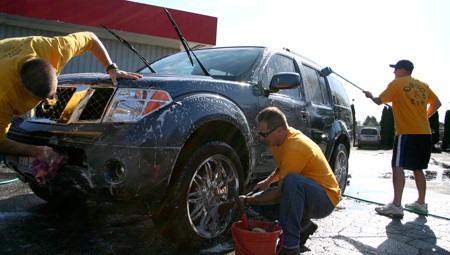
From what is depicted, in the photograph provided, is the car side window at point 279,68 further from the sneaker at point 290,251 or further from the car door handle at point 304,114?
the sneaker at point 290,251

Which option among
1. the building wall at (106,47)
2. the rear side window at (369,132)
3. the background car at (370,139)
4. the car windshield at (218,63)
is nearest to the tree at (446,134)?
the background car at (370,139)

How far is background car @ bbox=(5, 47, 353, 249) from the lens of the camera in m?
2.34

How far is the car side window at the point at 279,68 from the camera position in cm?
367

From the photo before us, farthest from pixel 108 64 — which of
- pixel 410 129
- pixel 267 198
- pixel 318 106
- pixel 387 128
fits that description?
pixel 387 128

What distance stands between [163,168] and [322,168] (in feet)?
3.76

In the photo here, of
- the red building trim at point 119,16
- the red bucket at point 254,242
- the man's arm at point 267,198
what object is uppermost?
the red building trim at point 119,16

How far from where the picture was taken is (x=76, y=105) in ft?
8.40

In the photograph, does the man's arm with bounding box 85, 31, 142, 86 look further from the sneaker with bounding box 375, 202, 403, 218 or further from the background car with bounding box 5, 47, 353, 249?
the sneaker with bounding box 375, 202, 403, 218

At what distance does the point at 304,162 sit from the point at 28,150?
1.82 metres

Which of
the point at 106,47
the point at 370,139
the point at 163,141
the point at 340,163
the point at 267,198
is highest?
the point at 106,47

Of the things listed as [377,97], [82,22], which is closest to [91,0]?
[82,22]

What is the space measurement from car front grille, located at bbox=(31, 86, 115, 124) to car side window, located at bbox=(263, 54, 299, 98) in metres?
1.61

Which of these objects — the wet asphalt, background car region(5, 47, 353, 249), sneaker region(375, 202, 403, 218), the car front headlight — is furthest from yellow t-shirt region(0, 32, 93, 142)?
sneaker region(375, 202, 403, 218)

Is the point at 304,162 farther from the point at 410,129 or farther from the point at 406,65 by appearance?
the point at 406,65
